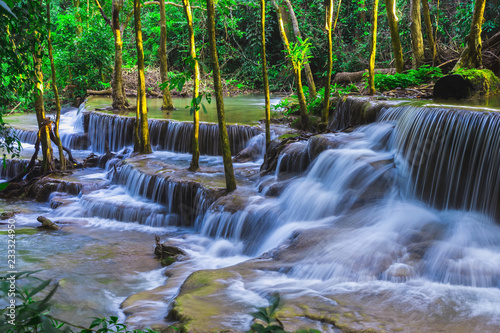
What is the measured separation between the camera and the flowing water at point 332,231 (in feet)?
16.8

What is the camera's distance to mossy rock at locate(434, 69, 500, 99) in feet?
35.4

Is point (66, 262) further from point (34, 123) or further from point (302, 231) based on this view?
point (34, 123)

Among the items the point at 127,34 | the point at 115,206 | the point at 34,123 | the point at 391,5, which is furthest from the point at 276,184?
the point at 127,34

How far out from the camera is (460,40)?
61.8ft

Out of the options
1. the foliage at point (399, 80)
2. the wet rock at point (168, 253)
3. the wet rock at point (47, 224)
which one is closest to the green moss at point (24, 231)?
the wet rock at point (47, 224)

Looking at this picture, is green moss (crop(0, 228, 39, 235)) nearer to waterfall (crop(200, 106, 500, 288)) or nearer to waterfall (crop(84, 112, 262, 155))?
waterfall (crop(200, 106, 500, 288))

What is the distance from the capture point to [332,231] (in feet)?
23.1

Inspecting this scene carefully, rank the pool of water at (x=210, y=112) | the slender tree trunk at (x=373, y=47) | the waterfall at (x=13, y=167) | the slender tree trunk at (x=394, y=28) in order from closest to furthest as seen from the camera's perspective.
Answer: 1. the slender tree trunk at (x=373, y=47)
2. the waterfall at (x=13, y=167)
3. the slender tree trunk at (x=394, y=28)
4. the pool of water at (x=210, y=112)

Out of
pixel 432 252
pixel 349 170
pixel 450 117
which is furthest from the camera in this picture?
pixel 349 170

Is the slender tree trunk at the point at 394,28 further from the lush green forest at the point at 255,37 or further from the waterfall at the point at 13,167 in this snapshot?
the waterfall at the point at 13,167

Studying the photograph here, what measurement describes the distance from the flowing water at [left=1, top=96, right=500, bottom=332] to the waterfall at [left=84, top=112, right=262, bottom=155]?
2092mm

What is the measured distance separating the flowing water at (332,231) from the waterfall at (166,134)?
6.86 ft

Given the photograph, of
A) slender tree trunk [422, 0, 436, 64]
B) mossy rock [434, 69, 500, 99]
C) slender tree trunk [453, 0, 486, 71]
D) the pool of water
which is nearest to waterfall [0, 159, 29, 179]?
the pool of water

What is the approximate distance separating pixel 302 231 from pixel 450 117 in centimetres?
315
